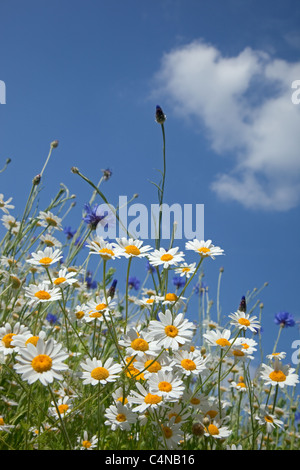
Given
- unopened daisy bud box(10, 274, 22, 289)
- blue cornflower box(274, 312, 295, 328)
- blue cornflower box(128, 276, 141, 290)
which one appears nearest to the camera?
unopened daisy bud box(10, 274, 22, 289)

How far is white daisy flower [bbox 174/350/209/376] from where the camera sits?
1.41m

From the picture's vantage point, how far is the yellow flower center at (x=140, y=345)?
1.41m

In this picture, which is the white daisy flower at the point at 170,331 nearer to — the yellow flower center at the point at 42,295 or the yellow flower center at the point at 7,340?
the yellow flower center at the point at 42,295

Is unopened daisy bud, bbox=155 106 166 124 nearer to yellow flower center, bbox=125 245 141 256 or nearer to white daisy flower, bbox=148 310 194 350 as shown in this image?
yellow flower center, bbox=125 245 141 256

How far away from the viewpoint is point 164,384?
133 centimetres

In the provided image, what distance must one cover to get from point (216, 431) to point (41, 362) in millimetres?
739

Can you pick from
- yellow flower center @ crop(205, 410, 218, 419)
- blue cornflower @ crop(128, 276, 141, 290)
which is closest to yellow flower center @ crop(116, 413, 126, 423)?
yellow flower center @ crop(205, 410, 218, 419)

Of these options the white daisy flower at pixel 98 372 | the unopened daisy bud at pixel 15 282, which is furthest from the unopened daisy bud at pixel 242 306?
the unopened daisy bud at pixel 15 282

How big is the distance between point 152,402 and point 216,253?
0.52 metres

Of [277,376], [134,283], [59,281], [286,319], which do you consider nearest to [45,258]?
[59,281]

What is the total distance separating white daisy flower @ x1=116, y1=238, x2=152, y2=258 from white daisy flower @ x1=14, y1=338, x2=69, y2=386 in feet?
1.40

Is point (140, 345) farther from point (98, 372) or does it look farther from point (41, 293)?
point (41, 293)
